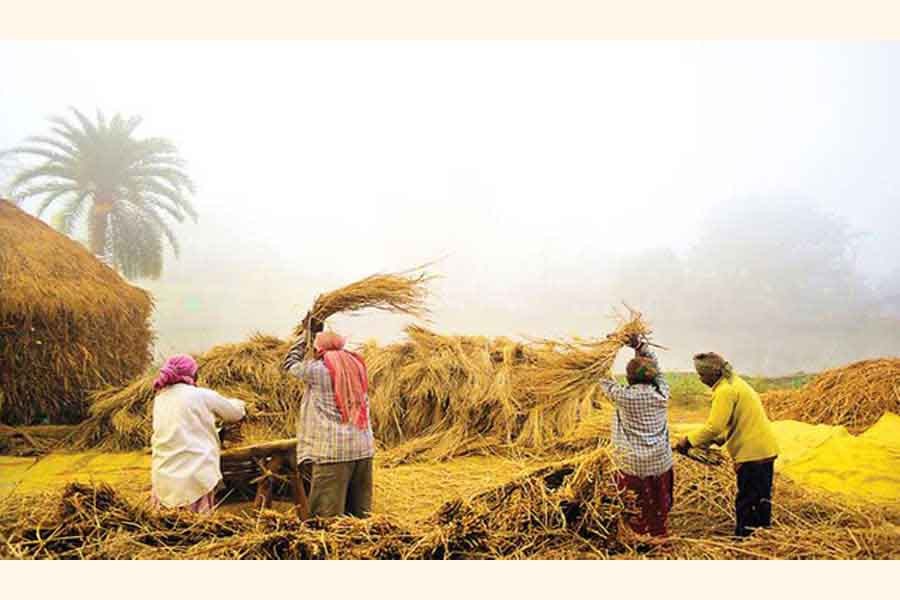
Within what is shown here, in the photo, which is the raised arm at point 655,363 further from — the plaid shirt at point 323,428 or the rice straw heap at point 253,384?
the plaid shirt at point 323,428

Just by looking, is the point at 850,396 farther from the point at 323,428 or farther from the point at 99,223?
the point at 99,223

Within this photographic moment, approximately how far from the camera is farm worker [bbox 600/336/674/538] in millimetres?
3586

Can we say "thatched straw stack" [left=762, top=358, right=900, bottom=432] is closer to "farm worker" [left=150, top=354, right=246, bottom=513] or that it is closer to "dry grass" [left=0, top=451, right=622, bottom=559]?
"dry grass" [left=0, top=451, right=622, bottom=559]

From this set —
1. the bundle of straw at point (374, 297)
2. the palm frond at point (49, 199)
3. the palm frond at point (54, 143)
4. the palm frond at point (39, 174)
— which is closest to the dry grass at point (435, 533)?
the bundle of straw at point (374, 297)

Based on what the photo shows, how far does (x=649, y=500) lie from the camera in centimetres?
362

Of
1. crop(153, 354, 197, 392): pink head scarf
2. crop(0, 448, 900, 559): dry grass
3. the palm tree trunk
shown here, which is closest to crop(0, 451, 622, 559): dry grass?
crop(0, 448, 900, 559): dry grass

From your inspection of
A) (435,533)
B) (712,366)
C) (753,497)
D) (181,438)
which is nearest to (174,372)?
(181,438)

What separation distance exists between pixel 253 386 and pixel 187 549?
2744mm

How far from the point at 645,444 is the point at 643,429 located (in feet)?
0.27

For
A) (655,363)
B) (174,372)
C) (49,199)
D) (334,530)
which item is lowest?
(334,530)

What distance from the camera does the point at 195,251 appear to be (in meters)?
5.57

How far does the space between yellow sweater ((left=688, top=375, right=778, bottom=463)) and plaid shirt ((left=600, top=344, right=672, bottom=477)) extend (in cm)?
33

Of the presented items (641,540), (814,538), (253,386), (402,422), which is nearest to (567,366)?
(641,540)

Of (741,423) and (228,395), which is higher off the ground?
(741,423)
